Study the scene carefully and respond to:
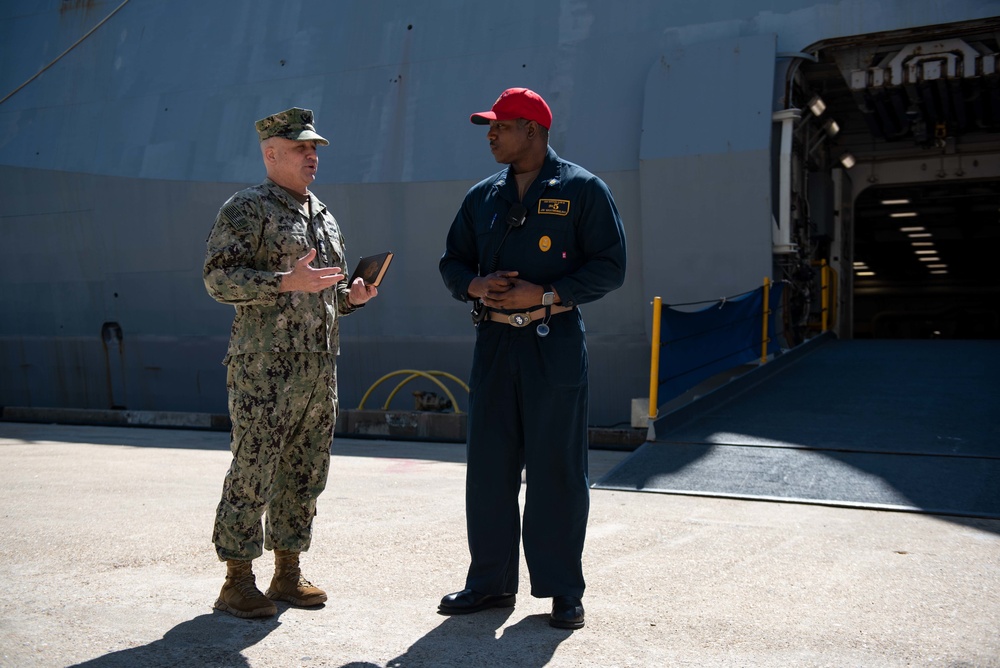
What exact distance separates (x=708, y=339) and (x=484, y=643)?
5.29 metres

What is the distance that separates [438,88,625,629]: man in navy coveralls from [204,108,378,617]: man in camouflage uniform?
1.55ft

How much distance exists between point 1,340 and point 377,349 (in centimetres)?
564

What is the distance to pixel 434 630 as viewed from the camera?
287 cm

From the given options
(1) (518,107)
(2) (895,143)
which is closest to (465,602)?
(1) (518,107)

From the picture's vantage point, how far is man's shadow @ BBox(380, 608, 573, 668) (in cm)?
259

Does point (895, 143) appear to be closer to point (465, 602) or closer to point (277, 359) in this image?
point (465, 602)

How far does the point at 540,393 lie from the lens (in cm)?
309

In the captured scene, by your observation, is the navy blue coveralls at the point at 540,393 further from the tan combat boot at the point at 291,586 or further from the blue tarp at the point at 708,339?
the blue tarp at the point at 708,339

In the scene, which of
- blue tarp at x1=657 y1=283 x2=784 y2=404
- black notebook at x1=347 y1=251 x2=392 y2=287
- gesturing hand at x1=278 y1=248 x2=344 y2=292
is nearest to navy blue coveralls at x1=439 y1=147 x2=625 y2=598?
black notebook at x1=347 y1=251 x2=392 y2=287

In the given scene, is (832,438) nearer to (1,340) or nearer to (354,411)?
(354,411)

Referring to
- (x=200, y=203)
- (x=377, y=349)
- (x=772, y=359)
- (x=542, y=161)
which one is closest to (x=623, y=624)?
(x=542, y=161)

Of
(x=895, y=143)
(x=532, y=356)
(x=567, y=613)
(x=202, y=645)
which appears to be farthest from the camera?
(x=895, y=143)

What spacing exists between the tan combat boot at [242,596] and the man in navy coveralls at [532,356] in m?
0.57

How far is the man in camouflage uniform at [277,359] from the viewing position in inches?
116
